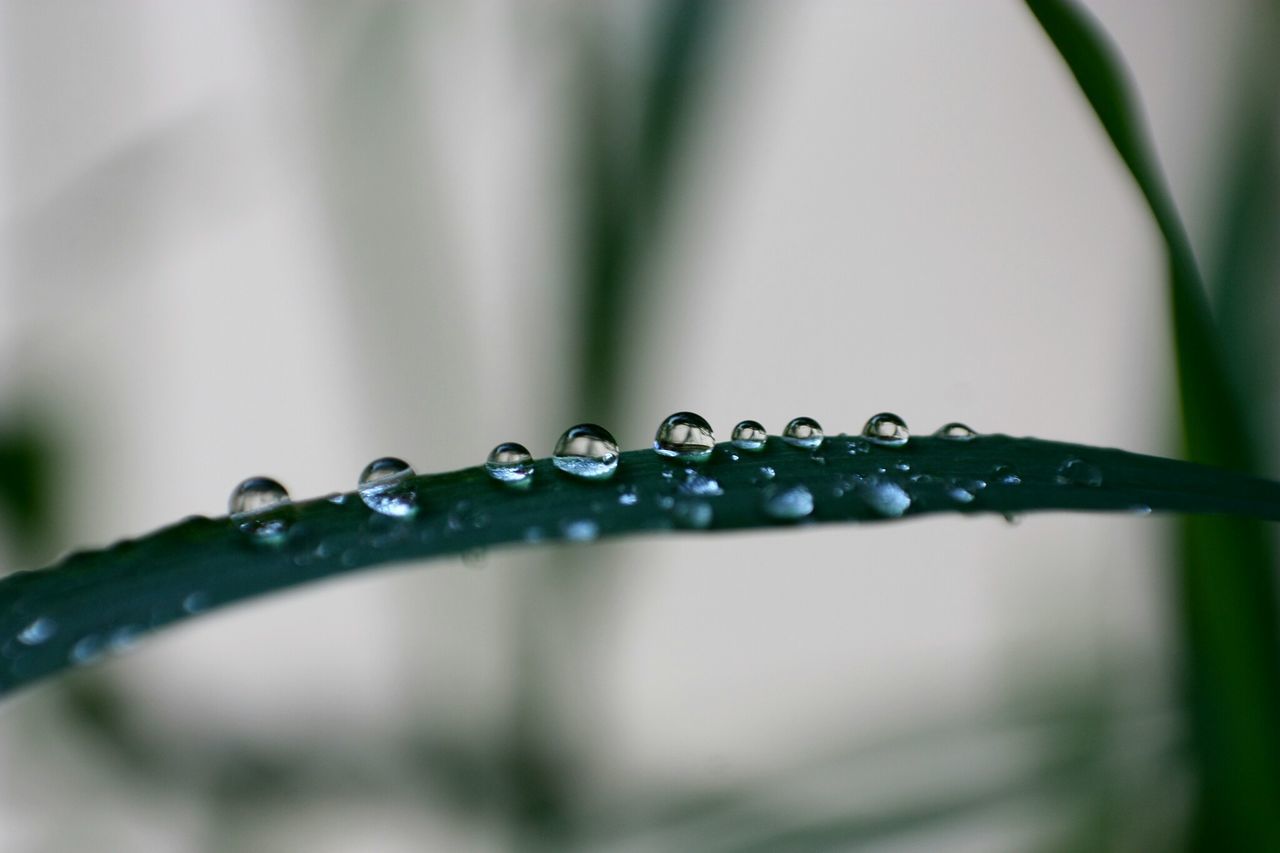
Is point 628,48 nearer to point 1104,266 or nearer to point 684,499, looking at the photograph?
point 684,499

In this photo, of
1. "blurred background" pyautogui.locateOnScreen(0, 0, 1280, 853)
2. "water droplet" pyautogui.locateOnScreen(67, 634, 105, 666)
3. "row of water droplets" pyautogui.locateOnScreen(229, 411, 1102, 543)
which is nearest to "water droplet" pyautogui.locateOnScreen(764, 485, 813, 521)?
"row of water droplets" pyautogui.locateOnScreen(229, 411, 1102, 543)

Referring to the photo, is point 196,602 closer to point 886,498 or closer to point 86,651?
point 86,651

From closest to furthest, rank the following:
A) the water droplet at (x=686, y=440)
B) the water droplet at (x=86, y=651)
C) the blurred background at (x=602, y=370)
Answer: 1. the water droplet at (x=86, y=651)
2. the water droplet at (x=686, y=440)
3. the blurred background at (x=602, y=370)

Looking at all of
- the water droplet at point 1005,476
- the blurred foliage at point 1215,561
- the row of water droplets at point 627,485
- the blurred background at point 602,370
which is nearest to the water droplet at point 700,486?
the row of water droplets at point 627,485

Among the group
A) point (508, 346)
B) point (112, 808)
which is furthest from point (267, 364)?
point (112, 808)

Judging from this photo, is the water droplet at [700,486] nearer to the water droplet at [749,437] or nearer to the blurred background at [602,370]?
the water droplet at [749,437]

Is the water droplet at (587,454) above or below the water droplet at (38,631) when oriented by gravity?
above

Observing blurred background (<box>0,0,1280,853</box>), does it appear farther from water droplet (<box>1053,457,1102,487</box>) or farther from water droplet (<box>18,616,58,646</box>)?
water droplet (<box>18,616,58,646</box>)
